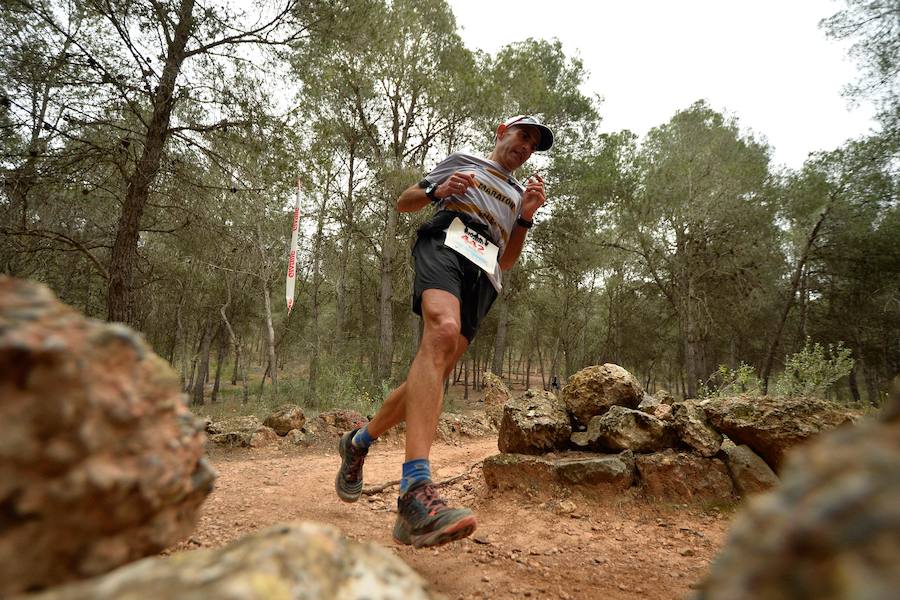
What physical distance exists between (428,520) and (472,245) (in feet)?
4.42

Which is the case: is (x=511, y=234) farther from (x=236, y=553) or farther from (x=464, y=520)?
(x=236, y=553)

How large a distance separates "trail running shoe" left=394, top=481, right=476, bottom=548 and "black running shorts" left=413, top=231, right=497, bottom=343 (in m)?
0.92

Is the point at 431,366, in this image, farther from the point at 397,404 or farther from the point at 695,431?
the point at 695,431

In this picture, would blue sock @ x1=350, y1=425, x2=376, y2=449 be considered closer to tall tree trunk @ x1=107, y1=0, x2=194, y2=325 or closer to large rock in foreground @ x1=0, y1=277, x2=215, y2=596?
large rock in foreground @ x1=0, y1=277, x2=215, y2=596

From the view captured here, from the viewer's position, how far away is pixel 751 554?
0.43m

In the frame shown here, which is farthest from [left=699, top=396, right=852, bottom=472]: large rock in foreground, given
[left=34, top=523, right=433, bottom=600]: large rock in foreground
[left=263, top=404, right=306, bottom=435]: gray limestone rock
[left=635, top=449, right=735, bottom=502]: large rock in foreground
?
[left=263, top=404, right=306, bottom=435]: gray limestone rock

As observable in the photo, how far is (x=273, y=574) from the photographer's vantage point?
1.91 feet

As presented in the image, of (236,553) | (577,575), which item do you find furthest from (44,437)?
(577,575)

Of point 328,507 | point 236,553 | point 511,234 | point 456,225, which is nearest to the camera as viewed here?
point 236,553

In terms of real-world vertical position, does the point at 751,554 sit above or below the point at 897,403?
below

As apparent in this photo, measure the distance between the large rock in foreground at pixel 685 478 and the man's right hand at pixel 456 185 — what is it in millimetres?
2531

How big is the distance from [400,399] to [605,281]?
2301 cm

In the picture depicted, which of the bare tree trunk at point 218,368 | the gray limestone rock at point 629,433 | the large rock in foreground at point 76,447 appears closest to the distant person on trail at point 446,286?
the large rock in foreground at point 76,447

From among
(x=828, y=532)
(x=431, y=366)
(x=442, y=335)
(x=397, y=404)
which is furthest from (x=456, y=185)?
(x=828, y=532)
